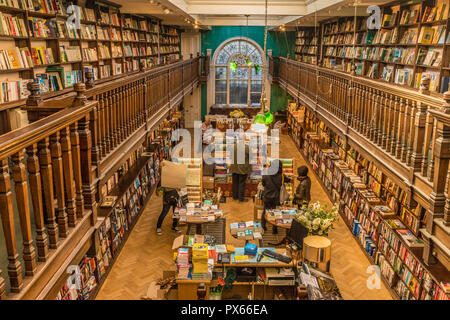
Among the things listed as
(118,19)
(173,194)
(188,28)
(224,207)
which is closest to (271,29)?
(188,28)

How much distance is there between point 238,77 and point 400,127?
14890mm

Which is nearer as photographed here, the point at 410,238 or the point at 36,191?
the point at 36,191

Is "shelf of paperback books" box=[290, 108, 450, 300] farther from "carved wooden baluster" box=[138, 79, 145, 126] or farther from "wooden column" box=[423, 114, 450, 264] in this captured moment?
"carved wooden baluster" box=[138, 79, 145, 126]

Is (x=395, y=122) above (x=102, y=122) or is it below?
below

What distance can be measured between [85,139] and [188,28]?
1578 cm

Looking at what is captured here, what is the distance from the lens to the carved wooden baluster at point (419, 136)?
4.28 m

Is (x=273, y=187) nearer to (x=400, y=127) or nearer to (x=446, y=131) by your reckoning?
(x=400, y=127)

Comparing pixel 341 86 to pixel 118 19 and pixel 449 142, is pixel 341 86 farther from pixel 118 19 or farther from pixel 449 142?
pixel 118 19

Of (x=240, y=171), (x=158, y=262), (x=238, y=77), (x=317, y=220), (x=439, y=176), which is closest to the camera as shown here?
(x=439, y=176)

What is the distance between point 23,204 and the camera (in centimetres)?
229

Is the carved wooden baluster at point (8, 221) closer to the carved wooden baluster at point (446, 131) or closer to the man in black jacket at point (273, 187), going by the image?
the carved wooden baluster at point (446, 131)

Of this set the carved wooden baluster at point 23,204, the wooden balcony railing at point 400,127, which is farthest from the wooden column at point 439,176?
the carved wooden baluster at point 23,204

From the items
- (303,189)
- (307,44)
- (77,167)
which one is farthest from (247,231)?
(307,44)

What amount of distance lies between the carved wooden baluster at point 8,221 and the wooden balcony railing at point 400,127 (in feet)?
10.9
